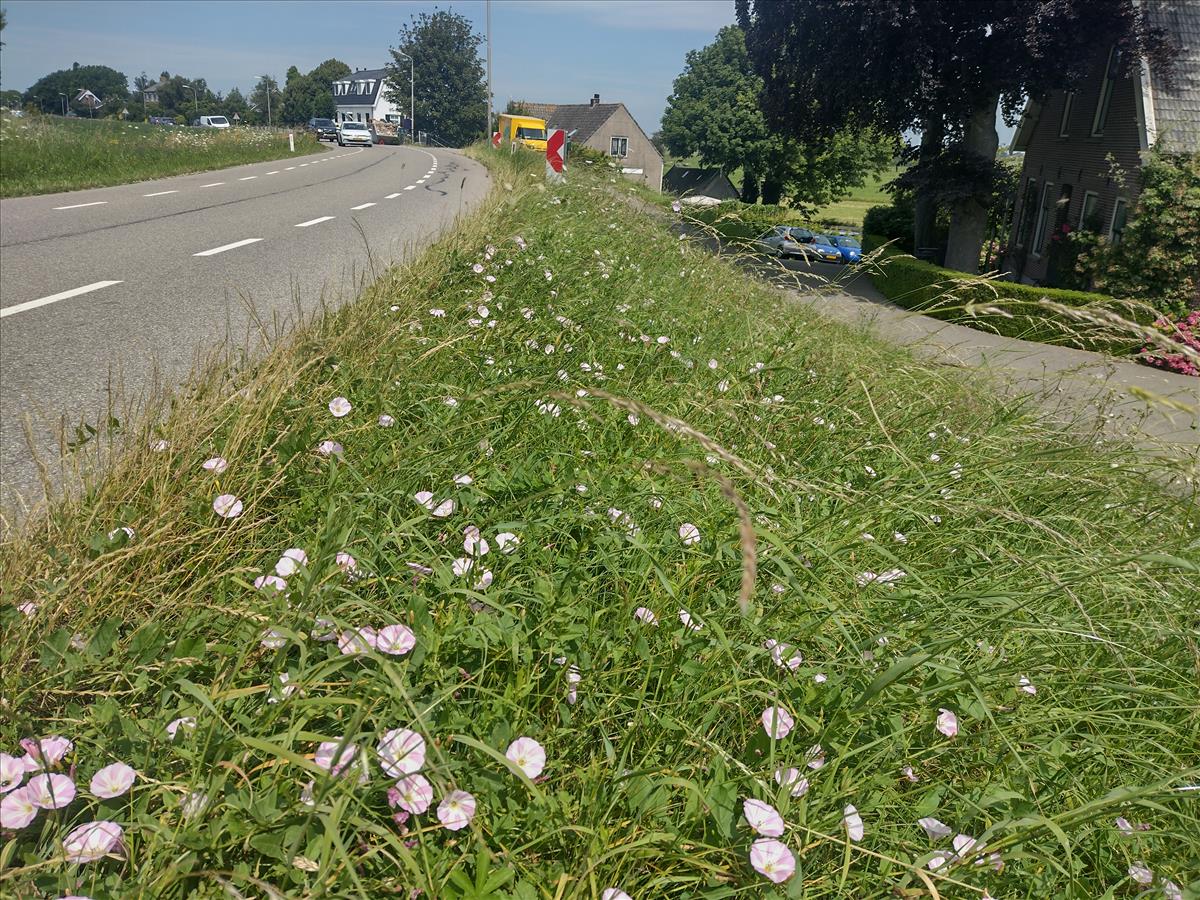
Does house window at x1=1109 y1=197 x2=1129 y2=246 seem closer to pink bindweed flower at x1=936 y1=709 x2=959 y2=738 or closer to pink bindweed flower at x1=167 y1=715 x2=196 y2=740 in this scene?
pink bindweed flower at x1=936 y1=709 x2=959 y2=738

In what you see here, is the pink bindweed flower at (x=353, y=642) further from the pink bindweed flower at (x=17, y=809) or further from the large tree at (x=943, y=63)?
the large tree at (x=943, y=63)

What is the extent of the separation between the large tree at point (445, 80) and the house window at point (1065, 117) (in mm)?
80025

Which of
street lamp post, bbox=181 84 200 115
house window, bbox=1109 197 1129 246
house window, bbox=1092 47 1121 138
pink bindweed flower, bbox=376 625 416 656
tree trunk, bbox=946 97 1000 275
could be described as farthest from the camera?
street lamp post, bbox=181 84 200 115

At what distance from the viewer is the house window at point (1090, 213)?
65.1 ft

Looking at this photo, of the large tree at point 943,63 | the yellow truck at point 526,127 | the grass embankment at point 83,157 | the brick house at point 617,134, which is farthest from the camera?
the brick house at point 617,134

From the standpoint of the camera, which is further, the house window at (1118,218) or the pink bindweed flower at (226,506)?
the house window at (1118,218)

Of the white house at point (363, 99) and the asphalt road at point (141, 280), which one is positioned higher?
the white house at point (363, 99)

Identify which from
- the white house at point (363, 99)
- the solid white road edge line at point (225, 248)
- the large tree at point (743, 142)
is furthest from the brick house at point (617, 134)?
the solid white road edge line at point (225, 248)

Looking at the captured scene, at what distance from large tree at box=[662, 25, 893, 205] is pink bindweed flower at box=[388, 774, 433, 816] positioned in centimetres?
5658

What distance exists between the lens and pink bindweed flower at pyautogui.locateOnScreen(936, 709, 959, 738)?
70.2 inches

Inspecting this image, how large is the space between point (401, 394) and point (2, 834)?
1981 millimetres

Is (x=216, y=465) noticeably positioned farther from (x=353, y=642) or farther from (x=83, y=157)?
(x=83, y=157)

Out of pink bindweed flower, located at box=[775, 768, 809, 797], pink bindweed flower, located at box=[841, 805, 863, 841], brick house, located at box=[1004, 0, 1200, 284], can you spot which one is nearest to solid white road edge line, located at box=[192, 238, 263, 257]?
pink bindweed flower, located at box=[775, 768, 809, 797]

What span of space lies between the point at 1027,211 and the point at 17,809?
29.6 m
